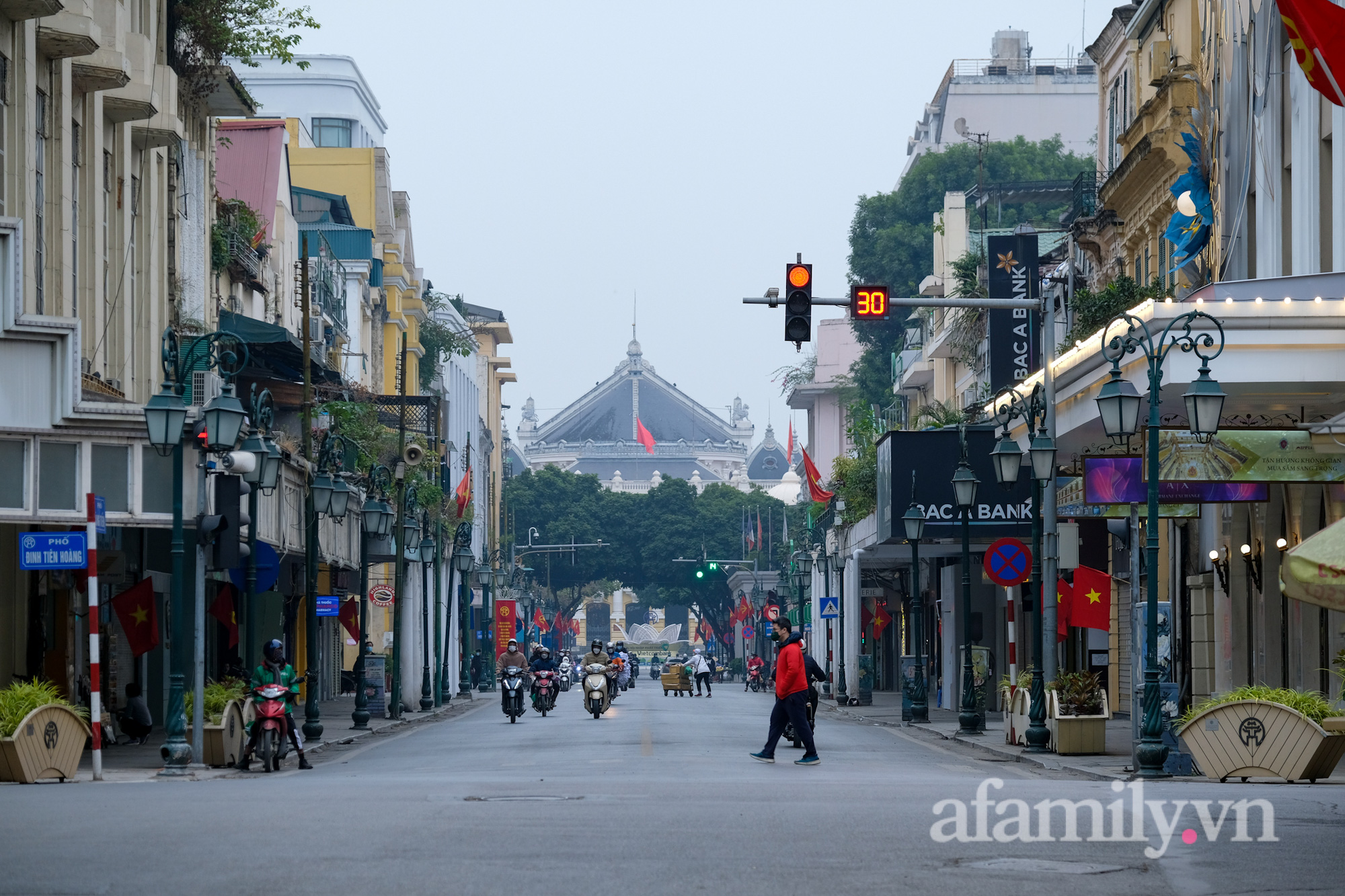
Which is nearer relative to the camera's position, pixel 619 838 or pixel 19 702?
pixel 619 838

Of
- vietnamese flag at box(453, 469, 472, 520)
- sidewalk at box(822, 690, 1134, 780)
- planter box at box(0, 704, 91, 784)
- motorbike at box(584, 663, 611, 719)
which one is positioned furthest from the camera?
vietnamese flag at box(453, 469, 472, 520)

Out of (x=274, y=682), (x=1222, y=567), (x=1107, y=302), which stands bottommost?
(x=274, y=682)

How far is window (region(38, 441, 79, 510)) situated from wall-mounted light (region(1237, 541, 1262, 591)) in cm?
1823

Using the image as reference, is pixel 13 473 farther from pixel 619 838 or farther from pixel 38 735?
pixel 619 838

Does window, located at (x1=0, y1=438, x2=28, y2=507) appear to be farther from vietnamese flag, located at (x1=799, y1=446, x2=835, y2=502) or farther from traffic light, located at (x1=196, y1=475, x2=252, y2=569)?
vietnamese flag, located at (x1=799, y1=446, x2=835, y2=502)

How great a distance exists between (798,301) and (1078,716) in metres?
6.37

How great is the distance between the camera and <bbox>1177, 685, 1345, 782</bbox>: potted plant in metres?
19.2

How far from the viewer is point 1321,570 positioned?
13.6m

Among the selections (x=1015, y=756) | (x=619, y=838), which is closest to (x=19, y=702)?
(x=619, y=838)

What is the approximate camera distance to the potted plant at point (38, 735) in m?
20.0

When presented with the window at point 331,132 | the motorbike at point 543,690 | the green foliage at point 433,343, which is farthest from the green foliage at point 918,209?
the motorbike at point 543,690

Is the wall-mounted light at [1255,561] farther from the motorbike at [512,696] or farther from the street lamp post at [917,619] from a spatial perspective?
the motorbike at [512,696]

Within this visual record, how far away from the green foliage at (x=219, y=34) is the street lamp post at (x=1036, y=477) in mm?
13802

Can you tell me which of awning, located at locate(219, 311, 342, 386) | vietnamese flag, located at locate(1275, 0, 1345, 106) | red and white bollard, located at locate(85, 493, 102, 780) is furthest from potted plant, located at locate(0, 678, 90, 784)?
vietnamese flag, located at locate(1275, 0, 1345, 106)
